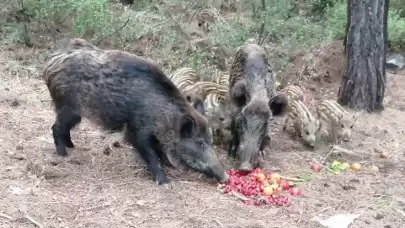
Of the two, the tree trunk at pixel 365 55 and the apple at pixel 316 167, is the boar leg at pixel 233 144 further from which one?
the tree trunk at pixel 365 55

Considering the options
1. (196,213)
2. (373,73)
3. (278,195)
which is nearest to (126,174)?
(196,213)

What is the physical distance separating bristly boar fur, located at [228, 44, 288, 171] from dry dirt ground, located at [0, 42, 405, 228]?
0.37 meters

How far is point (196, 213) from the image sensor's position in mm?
5879

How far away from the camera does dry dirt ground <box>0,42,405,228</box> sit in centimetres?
574

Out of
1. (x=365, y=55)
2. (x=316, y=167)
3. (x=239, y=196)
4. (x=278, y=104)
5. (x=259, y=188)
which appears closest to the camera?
(x=239, y=196)

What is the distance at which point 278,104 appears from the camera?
7.28m

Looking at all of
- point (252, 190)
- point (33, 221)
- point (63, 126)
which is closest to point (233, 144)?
point (252, 190)

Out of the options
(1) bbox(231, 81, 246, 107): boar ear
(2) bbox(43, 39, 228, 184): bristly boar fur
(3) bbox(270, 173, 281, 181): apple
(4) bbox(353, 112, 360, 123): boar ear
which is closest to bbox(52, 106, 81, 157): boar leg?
(2) bbox(43, 39, 228, 184): bristly boar fur

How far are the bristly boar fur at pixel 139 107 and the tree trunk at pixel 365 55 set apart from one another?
315 centimetres

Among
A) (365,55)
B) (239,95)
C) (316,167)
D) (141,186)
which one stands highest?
(365,55)

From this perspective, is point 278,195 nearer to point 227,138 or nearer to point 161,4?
point 227,138

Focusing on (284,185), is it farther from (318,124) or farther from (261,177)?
(318,124)

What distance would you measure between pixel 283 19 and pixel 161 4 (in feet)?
7.21

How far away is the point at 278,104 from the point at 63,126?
2.21 m
